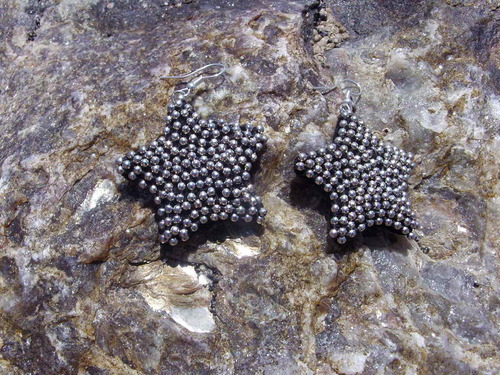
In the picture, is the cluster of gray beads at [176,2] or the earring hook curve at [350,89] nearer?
the earring hook curve at [350,89]

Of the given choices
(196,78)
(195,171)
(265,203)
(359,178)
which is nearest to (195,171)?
(195,171)

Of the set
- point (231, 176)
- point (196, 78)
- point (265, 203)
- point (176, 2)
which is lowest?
point (265, 203)

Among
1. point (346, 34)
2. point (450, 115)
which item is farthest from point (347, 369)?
point (346, 34)

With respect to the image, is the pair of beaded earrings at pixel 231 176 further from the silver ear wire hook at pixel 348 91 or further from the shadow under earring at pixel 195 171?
the silver ear wire hook at pixel 348 91

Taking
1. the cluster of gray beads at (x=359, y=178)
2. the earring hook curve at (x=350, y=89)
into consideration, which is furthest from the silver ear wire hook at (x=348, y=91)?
the cluster of gray beads at (x=359, y=178)

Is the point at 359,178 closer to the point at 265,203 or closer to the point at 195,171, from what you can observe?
the point at 265,203

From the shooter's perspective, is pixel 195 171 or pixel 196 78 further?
pixel 196 78

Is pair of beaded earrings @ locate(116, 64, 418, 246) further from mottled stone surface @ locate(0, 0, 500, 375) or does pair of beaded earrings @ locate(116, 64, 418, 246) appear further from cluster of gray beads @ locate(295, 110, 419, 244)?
mottled stone surface @ locate(0, 0, 500, 375)
